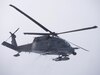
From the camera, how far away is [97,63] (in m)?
140

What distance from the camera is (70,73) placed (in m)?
85.5

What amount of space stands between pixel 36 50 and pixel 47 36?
2.28 m

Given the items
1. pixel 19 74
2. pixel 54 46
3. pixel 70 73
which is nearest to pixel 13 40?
pixel 54 46

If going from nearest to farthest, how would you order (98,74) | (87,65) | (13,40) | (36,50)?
(36,50), (13,40), (87,65), (98,74)

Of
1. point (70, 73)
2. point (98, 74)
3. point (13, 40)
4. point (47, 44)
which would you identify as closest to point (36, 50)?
point (47, 44)

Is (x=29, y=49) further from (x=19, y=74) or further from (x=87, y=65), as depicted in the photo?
(x=87, y=65)

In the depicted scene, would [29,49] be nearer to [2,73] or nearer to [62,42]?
[62,42]

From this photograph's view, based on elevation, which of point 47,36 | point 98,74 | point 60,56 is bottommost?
point 98,74

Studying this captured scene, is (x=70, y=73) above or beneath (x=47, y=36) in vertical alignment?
beneath

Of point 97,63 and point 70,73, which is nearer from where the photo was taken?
point 70,73

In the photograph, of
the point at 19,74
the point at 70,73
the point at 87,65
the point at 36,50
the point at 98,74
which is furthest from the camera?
the point at 98,74

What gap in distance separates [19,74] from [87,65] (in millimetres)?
40584

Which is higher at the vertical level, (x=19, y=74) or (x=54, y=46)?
(x=54, y=46)

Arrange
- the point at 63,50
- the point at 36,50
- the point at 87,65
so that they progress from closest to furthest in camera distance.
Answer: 1. the point at 63,50
2. the point at 36,50
3. the point at 87,65
